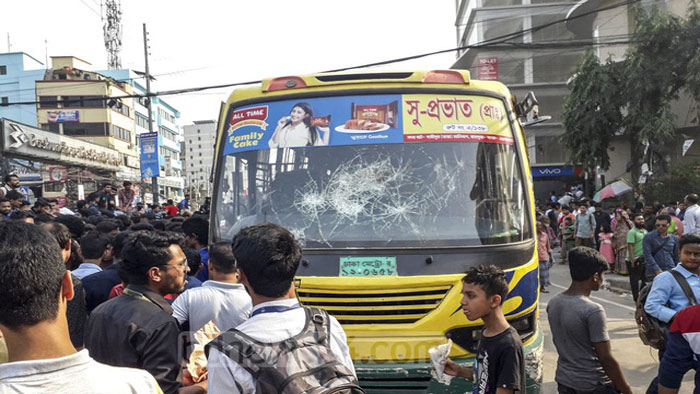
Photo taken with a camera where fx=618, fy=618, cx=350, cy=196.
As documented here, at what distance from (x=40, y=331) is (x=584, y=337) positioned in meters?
3.18

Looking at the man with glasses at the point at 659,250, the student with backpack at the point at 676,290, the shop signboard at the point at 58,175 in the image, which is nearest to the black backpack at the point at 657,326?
the student with backpack at the point at 676,290

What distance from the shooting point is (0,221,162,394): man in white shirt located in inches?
52.9

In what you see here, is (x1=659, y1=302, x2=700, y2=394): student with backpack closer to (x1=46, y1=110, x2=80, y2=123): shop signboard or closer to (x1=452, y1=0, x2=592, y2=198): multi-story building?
(x1=452, y1=0, x2=592, y2=198): multi-story building

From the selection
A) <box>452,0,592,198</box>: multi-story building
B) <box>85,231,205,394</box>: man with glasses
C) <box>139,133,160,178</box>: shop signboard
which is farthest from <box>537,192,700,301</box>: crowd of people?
<box>452,0,592,198</box>: multi-story building

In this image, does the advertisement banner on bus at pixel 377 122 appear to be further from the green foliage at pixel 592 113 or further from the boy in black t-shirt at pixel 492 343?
the green foliage at pixel 592 113

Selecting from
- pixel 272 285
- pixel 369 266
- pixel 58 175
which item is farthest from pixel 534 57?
pixel 272 285

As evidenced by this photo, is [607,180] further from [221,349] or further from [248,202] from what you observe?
[221,349]

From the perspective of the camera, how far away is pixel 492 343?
309 centimetres

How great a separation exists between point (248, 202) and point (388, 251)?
134 centimetres

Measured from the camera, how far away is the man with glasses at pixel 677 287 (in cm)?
443

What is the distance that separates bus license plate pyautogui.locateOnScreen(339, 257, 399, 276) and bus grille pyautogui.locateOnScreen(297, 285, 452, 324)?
0.13m

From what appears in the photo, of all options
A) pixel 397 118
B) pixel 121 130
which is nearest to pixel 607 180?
pixel 397 118

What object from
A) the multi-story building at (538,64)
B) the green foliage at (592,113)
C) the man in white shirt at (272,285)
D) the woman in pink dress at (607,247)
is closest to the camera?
the man in white shirt at (272,285)

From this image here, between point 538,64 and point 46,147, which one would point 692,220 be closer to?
point 46,147
